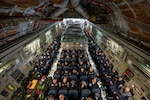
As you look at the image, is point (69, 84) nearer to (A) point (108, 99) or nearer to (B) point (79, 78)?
(B) point (79, 78)

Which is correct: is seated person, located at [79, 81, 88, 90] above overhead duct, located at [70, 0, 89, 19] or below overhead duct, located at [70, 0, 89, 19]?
below

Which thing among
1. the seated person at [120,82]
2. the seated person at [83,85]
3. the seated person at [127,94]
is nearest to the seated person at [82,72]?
the seated person at [83,85]

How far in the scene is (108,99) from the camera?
6.07 metres

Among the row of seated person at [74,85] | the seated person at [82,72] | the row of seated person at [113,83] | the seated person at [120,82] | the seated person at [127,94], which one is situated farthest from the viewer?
the seated person at [82,72]

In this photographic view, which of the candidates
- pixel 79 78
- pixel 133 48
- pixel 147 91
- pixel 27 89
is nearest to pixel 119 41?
pixel 133 48

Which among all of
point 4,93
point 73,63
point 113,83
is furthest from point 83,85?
point 4,93

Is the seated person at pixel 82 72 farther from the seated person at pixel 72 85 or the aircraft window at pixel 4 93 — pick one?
the aircraft window at pixel 4 93

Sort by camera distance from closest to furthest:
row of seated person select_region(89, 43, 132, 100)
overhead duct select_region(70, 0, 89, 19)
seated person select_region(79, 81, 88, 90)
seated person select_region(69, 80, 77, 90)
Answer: row of seated person select_region(89, 43, 132, 100) → seated person select_region(79, 81, 88, 90) → seated person select_region(69, 80, 77, 90) → overhead duct select_region(70, 0, 89, 19)

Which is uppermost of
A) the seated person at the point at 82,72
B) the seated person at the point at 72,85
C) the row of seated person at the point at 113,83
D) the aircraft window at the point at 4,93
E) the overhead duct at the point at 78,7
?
the overhead duct at the point at 78,7

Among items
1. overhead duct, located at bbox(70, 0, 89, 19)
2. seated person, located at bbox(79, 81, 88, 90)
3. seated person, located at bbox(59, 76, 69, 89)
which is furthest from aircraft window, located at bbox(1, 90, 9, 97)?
overhead duct, located at bbox(70, 0, 89, 19)

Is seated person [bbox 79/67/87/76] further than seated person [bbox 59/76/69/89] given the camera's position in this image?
Yes

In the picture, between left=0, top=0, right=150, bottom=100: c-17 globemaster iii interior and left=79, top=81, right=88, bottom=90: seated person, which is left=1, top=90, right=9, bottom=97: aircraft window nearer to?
left=0, top=0, right=150, bottom=100: c-17 globemaster iii interior

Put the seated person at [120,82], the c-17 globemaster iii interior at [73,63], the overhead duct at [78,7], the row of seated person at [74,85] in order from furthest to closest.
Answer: the overhead duct at [78,7]
the seated person at [120,82]
the row of seated person at [74,85]
the c-17 globemaster iii interior at [73,63]

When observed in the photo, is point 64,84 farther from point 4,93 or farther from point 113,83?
point 4,93
